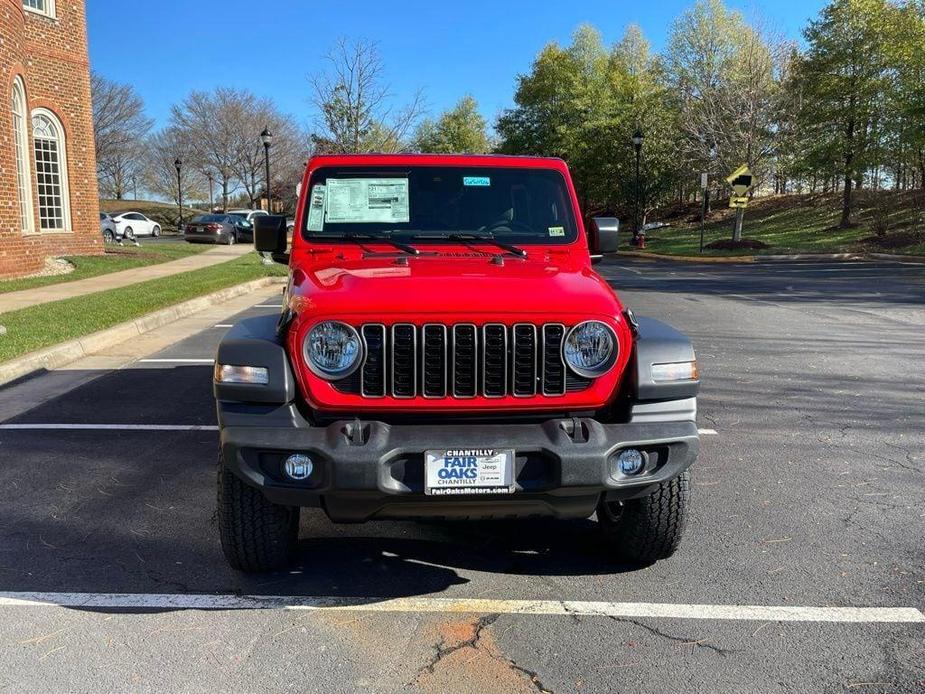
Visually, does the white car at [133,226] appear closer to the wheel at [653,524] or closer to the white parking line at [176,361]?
the white parking line at [176,361]

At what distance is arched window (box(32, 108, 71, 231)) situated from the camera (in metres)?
20.3

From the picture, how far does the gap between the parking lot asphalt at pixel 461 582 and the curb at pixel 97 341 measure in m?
1.70

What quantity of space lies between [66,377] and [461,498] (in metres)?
6.23

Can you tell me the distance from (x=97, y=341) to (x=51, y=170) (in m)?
13.8

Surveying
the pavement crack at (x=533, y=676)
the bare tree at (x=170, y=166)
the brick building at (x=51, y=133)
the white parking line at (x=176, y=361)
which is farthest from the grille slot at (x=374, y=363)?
the bare tree at (x=170, y=166)

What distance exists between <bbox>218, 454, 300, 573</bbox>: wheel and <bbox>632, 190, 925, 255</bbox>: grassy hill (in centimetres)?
2670

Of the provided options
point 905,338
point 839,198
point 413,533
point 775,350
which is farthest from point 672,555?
point 839,198

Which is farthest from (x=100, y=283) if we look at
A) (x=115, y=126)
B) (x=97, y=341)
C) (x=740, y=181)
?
(x=115, y=126)

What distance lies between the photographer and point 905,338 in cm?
1033

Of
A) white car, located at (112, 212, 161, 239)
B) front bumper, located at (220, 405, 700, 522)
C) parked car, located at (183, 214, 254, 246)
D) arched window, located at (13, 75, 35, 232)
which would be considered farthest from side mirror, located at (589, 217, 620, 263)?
white car, located at (112, 212, 161, 239)

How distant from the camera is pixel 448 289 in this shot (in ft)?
11.0

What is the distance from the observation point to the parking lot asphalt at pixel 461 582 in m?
2.89

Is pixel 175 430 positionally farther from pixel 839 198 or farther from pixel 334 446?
pixel 839 198

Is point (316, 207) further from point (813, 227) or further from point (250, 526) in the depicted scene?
point (813, 227)
